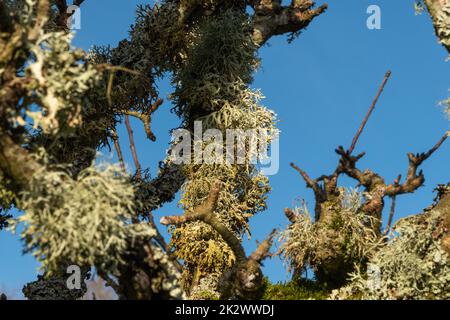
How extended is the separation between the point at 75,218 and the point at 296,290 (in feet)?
13.8

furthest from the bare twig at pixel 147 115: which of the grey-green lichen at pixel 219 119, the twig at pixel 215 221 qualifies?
the twig at pixel 215 221

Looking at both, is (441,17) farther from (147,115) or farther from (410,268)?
(147,115)

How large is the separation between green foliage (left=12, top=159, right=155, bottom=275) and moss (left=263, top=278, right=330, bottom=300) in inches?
136

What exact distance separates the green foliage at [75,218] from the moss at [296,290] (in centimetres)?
347

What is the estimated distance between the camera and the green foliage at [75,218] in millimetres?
5078

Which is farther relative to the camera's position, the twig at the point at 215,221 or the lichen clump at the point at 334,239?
the lichen clump at the point at 334,239

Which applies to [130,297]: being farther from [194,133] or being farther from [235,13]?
[235,13]

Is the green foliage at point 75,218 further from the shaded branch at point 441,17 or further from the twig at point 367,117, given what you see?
the shaded branch at point 441,17

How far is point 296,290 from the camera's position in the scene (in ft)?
27.6

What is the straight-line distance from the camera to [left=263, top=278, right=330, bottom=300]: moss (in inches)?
316

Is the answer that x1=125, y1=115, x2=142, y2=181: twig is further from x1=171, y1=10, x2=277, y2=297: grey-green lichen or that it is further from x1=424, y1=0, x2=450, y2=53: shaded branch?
x1=424, y1=0, x2=450, y2=53: shaded branch

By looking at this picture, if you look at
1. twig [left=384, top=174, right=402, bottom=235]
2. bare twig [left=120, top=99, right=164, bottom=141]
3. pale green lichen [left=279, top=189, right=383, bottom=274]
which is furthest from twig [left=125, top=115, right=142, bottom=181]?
twig [left=384, top=174, right=402, bottom=235]
